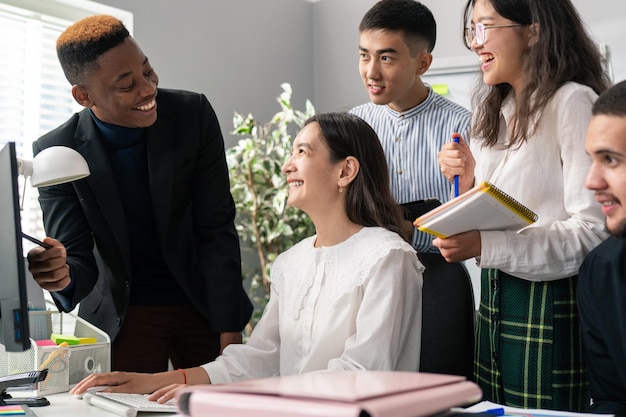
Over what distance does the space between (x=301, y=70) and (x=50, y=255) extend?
3653 mm

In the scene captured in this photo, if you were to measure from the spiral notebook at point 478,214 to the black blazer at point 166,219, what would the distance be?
0.80 metres

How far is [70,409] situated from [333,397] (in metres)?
0.87

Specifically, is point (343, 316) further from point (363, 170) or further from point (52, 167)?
point (52, 167)

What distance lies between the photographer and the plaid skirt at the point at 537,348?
1572 mm

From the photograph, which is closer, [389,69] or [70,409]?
[70,409]

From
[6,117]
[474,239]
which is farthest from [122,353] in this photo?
[6,117]

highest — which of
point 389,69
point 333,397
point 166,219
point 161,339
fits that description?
point 389,69

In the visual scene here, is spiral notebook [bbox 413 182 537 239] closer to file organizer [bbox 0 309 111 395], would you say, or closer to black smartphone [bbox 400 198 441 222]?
black smartphone [bbox 400 198 441 222]

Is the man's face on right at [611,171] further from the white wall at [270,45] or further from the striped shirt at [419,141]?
the white wall at [270,45]

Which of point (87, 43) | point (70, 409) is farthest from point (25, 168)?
point (87, 43)

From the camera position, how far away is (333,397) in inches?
24.9

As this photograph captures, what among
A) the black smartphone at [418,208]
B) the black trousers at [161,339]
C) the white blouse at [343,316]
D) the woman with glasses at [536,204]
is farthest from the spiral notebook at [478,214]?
the black trousers at [161,339]

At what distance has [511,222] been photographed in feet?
4.77

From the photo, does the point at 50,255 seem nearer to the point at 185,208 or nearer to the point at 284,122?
the point at 185,208
